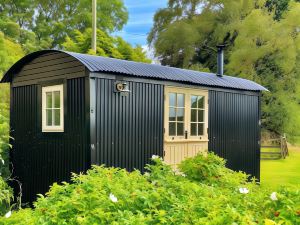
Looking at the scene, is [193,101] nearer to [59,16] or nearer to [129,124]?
[129,124]

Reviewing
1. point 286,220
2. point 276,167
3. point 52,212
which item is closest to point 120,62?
point 52,212

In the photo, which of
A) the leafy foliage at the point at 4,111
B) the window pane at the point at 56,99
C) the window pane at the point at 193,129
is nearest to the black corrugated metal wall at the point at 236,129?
the window pane at the point at 193,129

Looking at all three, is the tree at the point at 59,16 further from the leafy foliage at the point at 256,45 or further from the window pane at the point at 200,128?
the window pane at the point at 200,128

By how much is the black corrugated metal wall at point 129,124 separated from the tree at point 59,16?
70.5ft

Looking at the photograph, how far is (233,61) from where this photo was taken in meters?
21.4

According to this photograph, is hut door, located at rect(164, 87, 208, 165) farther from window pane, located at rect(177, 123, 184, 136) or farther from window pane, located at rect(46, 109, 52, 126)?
window pane, located at rect(46, 109, 52, 126)

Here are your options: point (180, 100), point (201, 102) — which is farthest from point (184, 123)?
point (201, 102)

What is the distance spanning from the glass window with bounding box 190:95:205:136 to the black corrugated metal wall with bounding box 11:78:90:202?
281 cm

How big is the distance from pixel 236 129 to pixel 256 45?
1275 centimetres

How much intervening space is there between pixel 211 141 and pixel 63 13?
966 inches

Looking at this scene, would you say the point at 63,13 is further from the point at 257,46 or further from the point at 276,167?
the point at 276,167

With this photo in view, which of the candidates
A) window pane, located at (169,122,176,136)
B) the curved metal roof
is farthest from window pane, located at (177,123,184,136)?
the curved metal roof

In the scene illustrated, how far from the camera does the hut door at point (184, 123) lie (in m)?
8.43

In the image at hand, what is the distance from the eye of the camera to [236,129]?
33.7 feet
